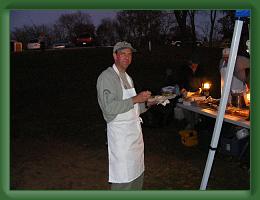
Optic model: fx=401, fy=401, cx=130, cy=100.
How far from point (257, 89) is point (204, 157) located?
3613mm

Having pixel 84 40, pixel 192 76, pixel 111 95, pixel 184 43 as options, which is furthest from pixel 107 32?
pixel 111 95

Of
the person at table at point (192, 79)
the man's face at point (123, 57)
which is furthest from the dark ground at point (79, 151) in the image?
the man's face at point (123, 57)

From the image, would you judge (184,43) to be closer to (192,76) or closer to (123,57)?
(192,76)

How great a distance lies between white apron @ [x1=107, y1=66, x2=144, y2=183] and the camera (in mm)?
3553

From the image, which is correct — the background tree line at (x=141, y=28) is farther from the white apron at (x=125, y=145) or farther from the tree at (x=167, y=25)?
the white apron at (x=125, y=145)

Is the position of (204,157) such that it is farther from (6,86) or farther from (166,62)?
(166,62)

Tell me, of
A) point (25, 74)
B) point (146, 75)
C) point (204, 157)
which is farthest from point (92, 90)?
point (204, 157)

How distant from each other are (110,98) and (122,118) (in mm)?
273

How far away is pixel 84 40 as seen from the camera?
108 feet

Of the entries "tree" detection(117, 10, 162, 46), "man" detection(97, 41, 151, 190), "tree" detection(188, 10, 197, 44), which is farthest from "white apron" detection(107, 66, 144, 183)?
"tree" detection(117, 10, 162, 46)

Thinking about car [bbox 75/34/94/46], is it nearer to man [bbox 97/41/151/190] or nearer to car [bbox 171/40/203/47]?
car [bbox 171/40/203/47]

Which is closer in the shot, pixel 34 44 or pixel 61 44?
pixel 34 44

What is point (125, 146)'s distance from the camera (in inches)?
141

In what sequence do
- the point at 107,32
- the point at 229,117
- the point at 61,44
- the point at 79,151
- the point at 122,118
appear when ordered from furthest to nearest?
the point at 61,44 < the point at 107,32 < the point at 79,151 < the point at 229,117 < the point at 122,118
